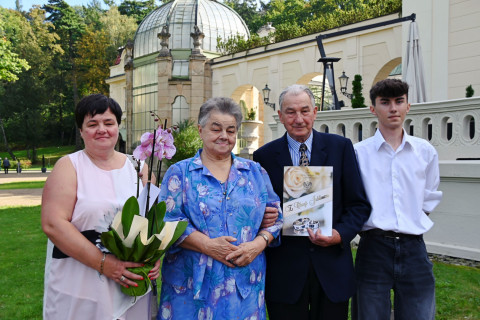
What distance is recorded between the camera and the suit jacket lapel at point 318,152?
3000 mm

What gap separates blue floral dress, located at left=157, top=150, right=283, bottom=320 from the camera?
265cm

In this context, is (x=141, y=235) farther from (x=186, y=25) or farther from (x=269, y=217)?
(x=186, y=25)

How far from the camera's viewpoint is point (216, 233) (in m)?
2.67

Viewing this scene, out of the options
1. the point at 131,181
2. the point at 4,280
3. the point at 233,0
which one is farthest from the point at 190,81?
the point at 233,0

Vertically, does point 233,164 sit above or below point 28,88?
below

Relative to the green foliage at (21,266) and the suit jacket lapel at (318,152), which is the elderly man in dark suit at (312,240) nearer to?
the suit jacket lapel at (318,152)

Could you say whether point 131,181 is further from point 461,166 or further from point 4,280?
point 461,166

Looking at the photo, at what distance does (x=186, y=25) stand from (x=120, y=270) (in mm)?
24758

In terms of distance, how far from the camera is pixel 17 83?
52094 millimetres

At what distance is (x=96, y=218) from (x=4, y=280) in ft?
16.3

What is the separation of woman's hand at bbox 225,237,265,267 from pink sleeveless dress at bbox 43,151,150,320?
693 millimetres

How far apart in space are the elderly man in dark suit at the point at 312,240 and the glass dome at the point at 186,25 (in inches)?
914

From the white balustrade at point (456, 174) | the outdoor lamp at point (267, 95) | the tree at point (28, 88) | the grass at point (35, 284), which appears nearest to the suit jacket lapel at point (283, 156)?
the grass at point (35, 284)

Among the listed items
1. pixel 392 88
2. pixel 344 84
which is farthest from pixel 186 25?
pixel 392 88
